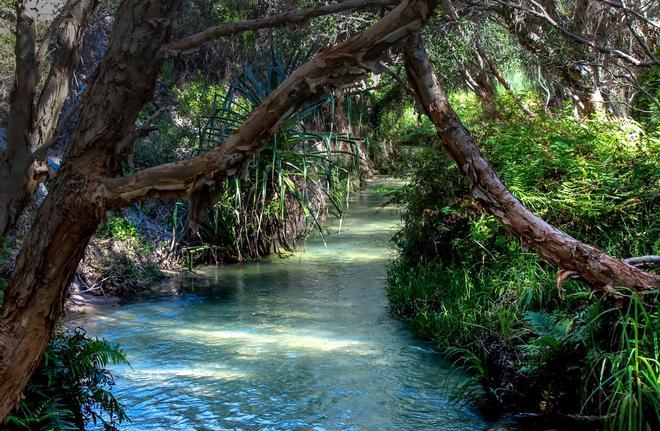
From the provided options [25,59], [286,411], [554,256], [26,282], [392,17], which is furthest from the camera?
[286,411]

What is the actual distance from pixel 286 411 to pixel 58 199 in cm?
317

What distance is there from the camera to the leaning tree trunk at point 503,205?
3611mm

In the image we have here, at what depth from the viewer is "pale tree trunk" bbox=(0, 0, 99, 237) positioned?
4152mm

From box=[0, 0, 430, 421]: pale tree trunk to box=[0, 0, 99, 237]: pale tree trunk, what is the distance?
1213mm

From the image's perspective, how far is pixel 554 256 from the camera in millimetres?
3912

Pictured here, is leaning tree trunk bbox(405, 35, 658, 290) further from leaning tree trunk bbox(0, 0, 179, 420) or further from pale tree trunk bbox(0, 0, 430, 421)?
leaning tree trunk bbox(0, 0, 179, 420)

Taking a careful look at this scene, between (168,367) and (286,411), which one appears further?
(168,367)

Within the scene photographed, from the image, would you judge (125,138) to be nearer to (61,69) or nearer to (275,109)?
(275,109)

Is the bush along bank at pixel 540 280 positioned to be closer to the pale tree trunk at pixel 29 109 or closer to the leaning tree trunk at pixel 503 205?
the leaning tree trunk at pixel 503 205

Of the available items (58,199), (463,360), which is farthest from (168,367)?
(58,199)

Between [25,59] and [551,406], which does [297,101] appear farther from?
[551,406]

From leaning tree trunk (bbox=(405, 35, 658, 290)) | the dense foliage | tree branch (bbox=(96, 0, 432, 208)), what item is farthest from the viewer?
the dense foliage

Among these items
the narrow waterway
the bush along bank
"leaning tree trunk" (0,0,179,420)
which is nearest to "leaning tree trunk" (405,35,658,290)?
the bush along bank

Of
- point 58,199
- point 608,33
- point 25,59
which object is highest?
point 608,33
